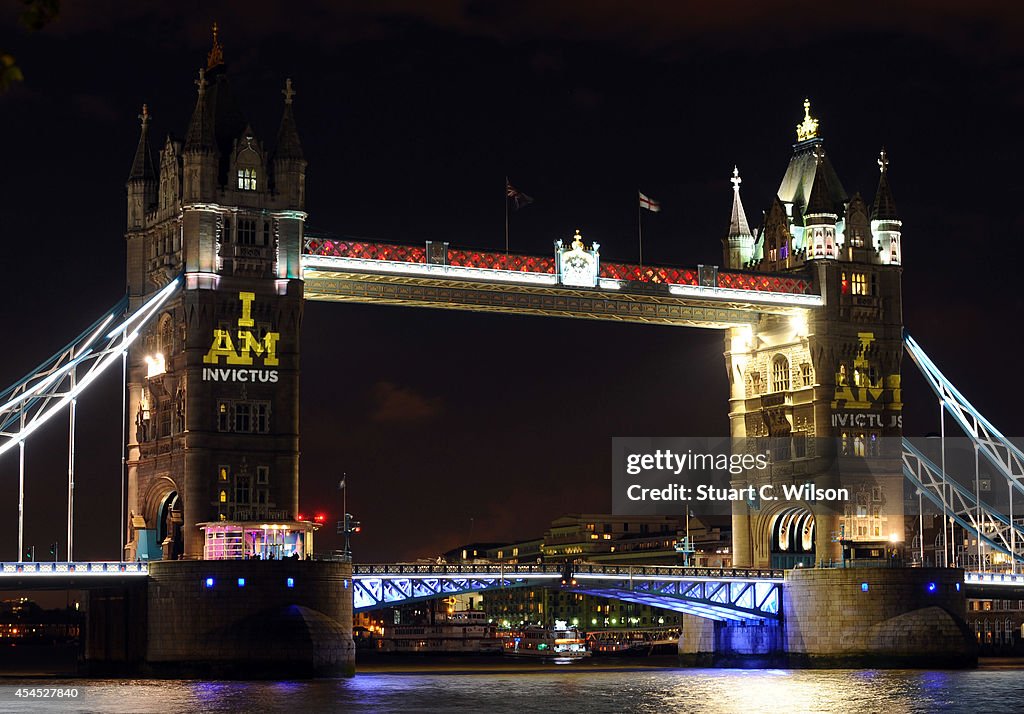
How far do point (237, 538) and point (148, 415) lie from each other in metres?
10.0

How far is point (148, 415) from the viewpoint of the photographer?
8788 centimetres

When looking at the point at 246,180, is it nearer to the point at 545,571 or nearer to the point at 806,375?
the point at 545,571

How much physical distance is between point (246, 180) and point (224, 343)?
781cm

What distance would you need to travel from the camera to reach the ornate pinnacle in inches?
4156

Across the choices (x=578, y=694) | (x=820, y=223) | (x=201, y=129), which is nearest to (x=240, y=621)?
(x=578, y=694)

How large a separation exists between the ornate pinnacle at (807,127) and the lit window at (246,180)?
121 ft

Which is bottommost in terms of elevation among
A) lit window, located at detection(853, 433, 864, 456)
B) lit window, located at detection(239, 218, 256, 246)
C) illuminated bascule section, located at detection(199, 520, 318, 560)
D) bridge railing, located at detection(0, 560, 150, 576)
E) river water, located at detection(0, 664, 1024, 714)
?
river water, located at detection(0, 664, 1024, 714)

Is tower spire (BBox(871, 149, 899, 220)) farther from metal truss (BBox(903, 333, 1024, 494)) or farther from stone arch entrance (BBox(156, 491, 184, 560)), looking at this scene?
stone arch entrance (BBox(156, 491, 184, 560))

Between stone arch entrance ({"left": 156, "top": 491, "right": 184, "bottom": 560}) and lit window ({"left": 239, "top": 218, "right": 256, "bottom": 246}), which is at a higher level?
lit window ({"left": 239, "top": 218, "right": 256, "bottom": 246})

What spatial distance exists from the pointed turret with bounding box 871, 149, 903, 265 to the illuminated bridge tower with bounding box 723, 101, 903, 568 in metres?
0.08

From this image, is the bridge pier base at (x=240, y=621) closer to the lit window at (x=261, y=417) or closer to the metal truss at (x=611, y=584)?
the metal truss at (x=611, y=584)

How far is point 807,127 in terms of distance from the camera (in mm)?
105938

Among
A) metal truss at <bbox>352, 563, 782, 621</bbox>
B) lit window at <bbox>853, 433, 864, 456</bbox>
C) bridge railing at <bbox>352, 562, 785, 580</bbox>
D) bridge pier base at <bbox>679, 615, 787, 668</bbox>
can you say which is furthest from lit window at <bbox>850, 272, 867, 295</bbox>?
bridge pier base at <bbox>679, 615, 787, 668</bbox>

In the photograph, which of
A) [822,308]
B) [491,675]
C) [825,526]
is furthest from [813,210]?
[491,675]
